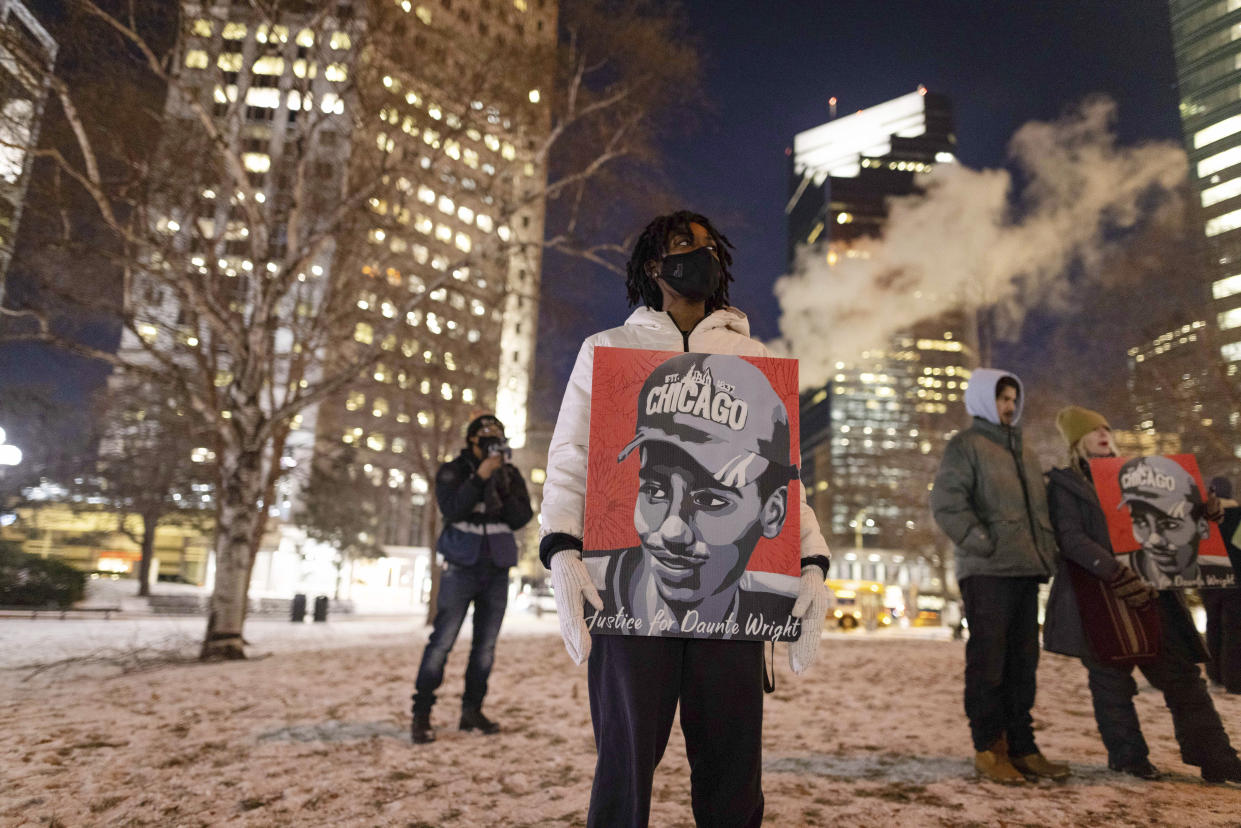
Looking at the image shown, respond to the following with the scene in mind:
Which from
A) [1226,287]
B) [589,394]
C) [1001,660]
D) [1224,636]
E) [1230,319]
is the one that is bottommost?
[1001,660]

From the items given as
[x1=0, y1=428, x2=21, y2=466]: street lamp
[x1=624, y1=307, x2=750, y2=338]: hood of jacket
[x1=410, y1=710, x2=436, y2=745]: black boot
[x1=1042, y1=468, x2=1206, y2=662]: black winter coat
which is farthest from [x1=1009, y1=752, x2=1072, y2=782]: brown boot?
[x1=0, y1=428, x2=21, y2=466]: street lamp

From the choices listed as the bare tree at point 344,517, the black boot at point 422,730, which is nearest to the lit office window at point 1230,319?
the black boot at point 422,730

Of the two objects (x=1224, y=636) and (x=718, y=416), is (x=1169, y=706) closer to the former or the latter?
(x=1224, y=636)

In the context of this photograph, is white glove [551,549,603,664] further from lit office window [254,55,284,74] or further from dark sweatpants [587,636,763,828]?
lit office window [254,55,284,74]

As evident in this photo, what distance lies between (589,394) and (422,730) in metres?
3.33

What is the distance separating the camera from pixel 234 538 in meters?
9.50

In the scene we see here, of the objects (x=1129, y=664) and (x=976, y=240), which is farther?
(x=976, y=240)

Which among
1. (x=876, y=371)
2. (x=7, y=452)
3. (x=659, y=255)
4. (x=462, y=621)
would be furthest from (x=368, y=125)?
(x=876, y=371)

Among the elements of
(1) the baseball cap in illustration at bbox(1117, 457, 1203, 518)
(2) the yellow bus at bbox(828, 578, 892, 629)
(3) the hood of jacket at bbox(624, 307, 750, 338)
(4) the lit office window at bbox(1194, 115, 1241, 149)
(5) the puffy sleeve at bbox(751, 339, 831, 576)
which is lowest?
(2) the yellow bus at bbox(828, 578, 892, 629)

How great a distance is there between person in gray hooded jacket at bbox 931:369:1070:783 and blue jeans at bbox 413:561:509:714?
2.82m

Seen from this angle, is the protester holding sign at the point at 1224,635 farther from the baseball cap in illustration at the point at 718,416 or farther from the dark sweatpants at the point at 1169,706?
the baseball cap in illustration at the point at 718,416

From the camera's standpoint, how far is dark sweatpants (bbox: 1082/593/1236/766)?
362 cm

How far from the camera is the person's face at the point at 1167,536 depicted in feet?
12.6

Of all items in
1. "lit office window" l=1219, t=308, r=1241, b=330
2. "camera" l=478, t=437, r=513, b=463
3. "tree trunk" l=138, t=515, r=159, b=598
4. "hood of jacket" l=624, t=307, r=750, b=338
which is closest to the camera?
"hood of jacket" l=624, t=307, r=750, b=338
